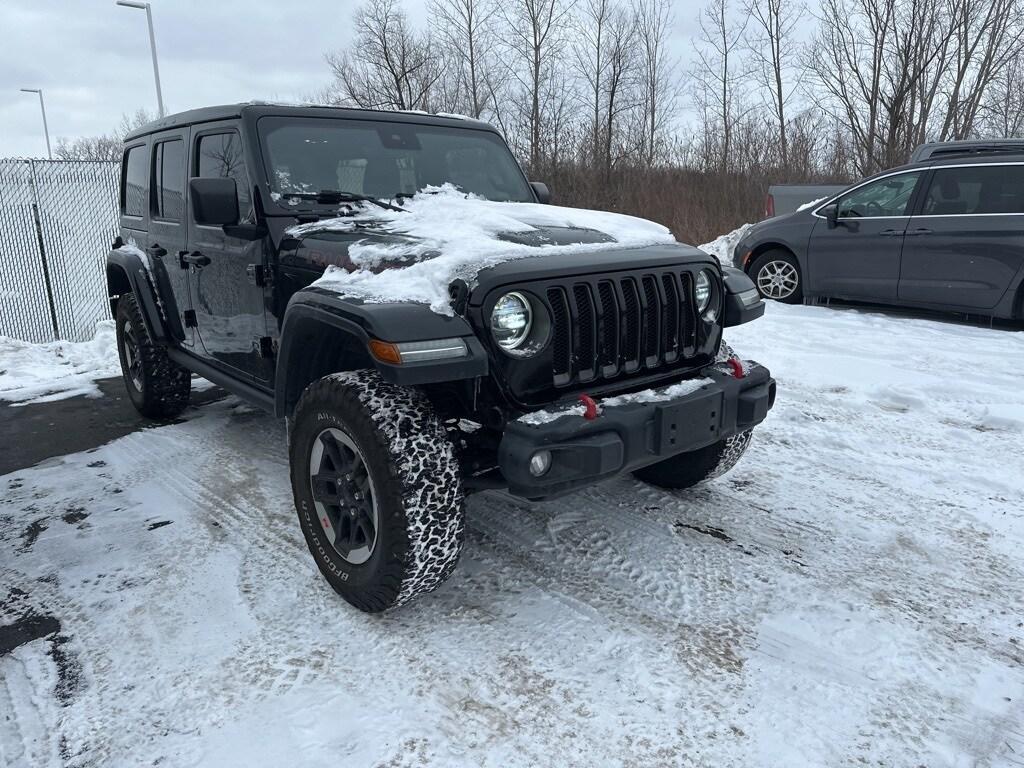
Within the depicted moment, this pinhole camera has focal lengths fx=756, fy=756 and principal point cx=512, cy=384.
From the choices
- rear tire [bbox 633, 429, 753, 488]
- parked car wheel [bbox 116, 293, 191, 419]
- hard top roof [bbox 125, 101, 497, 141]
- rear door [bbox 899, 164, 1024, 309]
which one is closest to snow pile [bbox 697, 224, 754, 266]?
rear door [bbox 899, 164, 1024, 309]

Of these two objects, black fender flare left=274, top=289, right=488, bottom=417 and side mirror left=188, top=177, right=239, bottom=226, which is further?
side mirror left=188, top=177, right=239, bottom=226

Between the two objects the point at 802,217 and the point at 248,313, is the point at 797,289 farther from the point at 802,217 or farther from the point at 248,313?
the point at 248,313

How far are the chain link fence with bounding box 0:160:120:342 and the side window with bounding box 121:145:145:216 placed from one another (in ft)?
13.8

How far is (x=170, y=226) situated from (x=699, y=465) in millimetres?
3493

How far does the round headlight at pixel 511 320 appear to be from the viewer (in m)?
2.66

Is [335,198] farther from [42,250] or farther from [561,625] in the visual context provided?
[42,250]

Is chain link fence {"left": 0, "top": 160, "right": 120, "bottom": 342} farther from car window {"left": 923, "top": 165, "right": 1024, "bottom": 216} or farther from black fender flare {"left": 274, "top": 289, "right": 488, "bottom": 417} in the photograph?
car window {"left": 923, "top": 165, "right": 1024, "bottom": 216}

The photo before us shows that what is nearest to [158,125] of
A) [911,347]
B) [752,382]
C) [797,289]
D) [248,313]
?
[248,313]

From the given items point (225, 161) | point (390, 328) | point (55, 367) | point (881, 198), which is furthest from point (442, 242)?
point (881, 198)

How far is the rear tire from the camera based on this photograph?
146 inches

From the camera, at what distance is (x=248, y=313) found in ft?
12.6

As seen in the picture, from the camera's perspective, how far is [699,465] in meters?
3.81

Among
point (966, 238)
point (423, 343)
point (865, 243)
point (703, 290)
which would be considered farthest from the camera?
point (865, 243)

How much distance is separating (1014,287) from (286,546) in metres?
7.01
